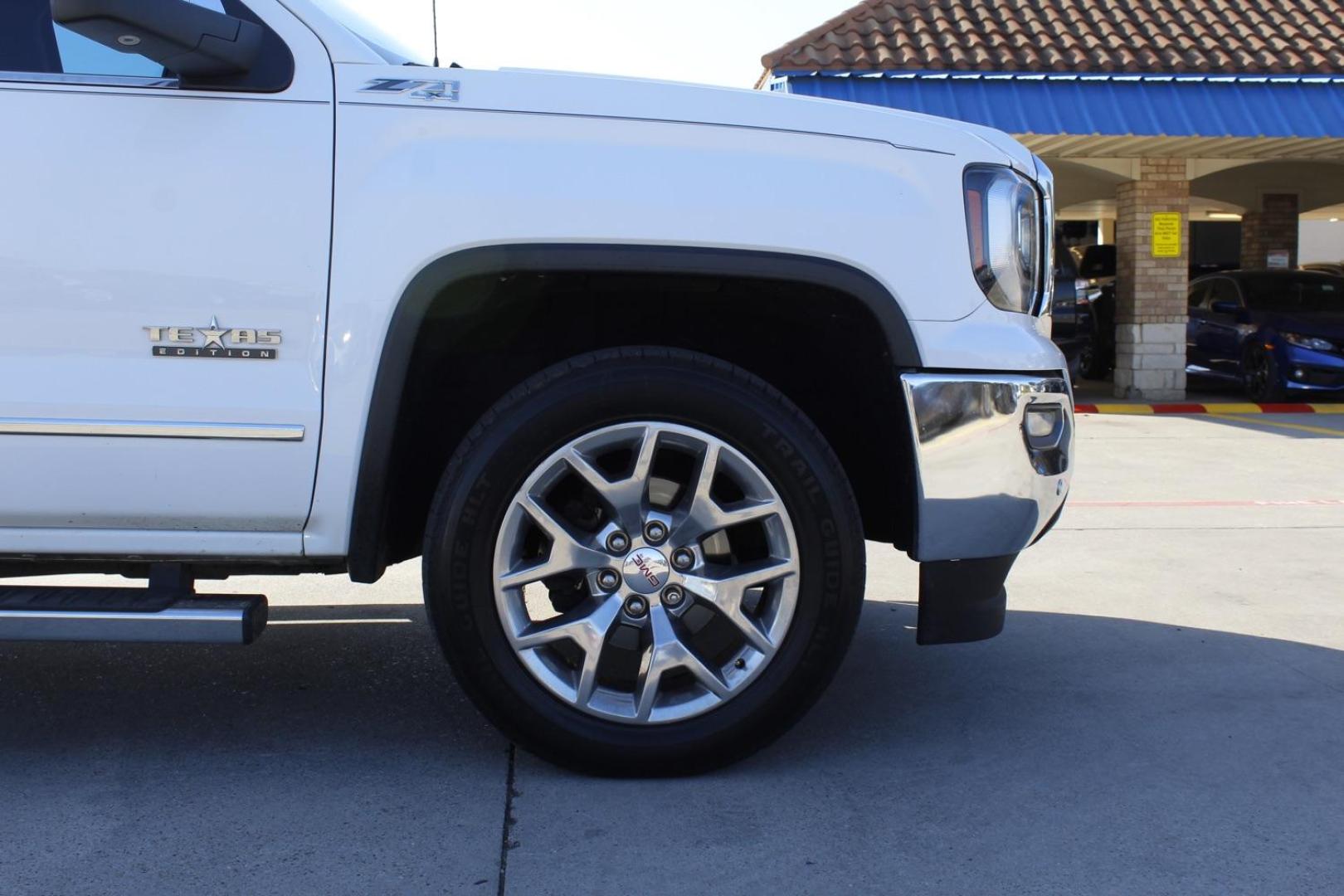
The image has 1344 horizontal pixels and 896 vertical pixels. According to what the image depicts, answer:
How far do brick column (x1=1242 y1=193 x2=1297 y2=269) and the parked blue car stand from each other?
19.2 feet

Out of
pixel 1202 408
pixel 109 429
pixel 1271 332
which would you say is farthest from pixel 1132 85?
pixel 109 429

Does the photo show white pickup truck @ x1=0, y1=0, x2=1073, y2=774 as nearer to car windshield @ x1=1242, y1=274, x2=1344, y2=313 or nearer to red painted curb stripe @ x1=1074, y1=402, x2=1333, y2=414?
red painted curb stripe @ x1=1074, y1=402, x2=1333, y2=414

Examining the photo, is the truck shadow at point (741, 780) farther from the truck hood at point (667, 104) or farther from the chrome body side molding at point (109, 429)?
the truck hood at point (667, 104)

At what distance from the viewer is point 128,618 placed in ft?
9.76

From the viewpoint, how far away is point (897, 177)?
3119mm

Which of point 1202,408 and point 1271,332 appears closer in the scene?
point 1202,408

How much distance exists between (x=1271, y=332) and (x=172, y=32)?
14.0 m

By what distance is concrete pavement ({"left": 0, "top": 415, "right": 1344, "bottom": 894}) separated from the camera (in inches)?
107

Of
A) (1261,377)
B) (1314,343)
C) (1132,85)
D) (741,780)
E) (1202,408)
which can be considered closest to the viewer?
(741,780)

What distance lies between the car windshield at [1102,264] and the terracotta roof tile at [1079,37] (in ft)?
11.0

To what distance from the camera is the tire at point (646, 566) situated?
3029 mm

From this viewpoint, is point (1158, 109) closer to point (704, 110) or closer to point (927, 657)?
point (927, 657)

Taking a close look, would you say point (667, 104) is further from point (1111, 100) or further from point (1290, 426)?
point (1111, 100)

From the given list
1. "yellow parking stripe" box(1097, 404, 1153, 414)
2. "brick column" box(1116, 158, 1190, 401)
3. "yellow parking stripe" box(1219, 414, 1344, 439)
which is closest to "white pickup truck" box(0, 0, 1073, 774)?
"yellow parking stripe" box(1219, 414, 1344, 439)
